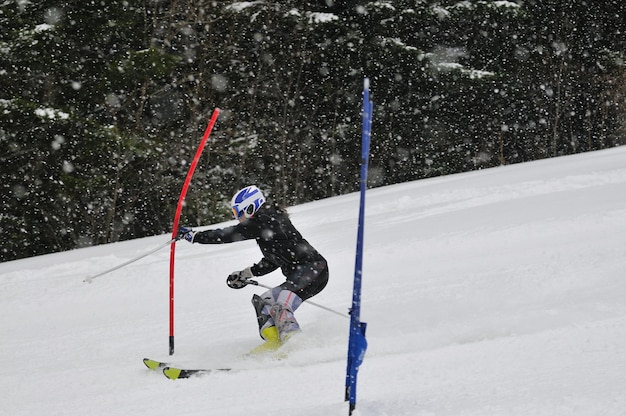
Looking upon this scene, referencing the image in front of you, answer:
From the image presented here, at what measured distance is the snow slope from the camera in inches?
163

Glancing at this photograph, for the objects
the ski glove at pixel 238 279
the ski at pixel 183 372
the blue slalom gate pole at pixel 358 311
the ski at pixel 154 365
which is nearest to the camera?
the blue slalom gate pole at pixel 358 311

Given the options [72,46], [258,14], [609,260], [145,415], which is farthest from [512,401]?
[258,14]

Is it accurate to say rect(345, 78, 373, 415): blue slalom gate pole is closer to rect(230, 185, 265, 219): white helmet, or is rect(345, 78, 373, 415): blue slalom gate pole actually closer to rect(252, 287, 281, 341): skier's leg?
rect(252, 287, 281, 341): skier's leg

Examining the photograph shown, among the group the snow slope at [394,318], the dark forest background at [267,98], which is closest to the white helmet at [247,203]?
the snow slope at [394,318]

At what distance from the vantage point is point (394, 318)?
6234 millimetres

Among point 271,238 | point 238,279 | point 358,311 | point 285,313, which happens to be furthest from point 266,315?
point 358,311

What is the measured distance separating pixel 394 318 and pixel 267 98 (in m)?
15.9

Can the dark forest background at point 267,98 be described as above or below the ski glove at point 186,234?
below

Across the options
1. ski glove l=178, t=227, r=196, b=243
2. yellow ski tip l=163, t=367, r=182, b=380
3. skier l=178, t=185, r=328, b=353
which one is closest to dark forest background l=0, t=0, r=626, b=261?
ski glove l=178, t=227, r=196, b=243

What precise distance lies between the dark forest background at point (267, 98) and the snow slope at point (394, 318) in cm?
510

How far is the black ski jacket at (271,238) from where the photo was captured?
5.82 m

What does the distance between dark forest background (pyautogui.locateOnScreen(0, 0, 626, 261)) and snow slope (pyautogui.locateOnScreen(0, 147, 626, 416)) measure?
510 cm

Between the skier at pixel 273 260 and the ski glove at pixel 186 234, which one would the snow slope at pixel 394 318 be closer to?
the skier at pixel 273 260

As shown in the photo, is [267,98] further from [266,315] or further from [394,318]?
[266,315]
